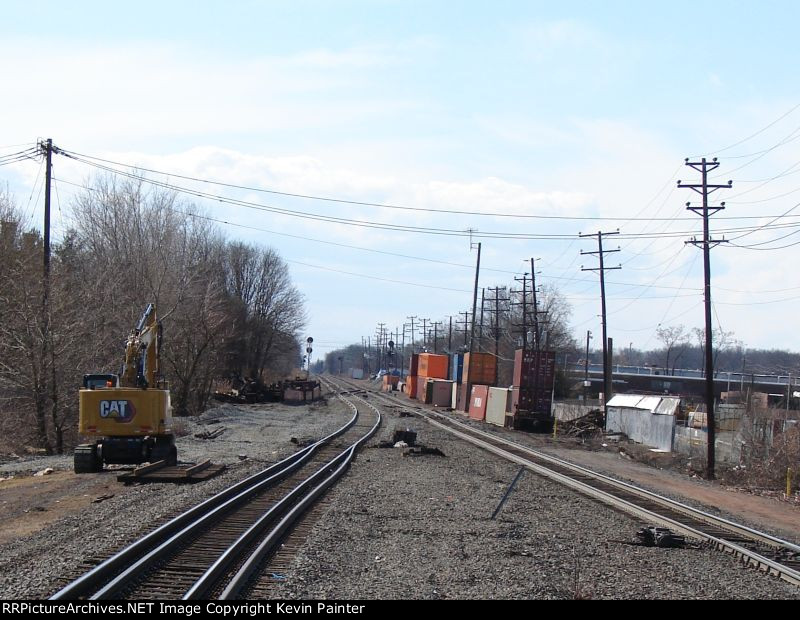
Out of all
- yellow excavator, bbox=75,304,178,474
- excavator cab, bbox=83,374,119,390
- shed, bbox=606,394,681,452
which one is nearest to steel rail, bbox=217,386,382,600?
yellow excavator, bbox=75,304,178,474

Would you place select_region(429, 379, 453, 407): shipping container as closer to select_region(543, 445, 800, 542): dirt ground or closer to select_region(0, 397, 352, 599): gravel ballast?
select_region(543, 445, 800, 542): dirt ground

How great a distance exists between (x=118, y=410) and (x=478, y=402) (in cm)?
3728

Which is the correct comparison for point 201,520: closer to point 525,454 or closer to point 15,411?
point 525,454

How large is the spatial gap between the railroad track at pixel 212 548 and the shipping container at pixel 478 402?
35.7 m

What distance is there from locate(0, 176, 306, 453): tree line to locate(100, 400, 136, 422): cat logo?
33.0 feet

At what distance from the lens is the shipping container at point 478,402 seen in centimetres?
5306

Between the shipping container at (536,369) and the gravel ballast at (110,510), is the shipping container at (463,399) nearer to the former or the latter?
the shipping container at (536,369)

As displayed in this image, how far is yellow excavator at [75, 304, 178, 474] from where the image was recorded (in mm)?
19156

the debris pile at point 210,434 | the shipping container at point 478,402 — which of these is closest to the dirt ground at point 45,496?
the debris pile at point 210,434

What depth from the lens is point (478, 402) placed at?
54.5 m

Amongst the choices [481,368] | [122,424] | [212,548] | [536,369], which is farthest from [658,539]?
[481,368]

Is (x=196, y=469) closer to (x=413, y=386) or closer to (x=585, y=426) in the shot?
(x=585, y=426)

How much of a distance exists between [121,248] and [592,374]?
86.3 m

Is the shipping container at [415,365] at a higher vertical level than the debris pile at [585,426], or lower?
higher
